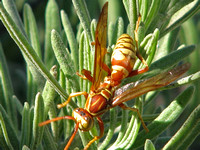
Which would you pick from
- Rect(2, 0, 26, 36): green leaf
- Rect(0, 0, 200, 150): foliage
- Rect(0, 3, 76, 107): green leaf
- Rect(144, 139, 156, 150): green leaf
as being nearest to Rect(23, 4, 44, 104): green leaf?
Rect(0, 0, 200, 150): foliage

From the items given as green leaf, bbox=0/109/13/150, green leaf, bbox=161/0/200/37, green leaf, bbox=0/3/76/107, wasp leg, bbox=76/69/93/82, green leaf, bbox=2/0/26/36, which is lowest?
green leaf, bbox=0/109/13/150

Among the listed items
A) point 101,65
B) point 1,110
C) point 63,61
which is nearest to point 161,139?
point 101,65

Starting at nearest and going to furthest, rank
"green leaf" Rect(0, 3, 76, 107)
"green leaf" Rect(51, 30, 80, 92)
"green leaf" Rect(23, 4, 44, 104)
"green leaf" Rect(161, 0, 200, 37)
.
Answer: "green leaf" Rect(0, 3, 76, 107) < "green leaf" Rect(51, 30, 80, 92) < "green leaf" Rect(161, 0, 200, 37) < "green leaf" Rect(23, 4, 44, 104)

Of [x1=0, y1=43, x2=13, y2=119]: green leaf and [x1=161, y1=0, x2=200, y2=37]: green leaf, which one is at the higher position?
[x1=161, y1=0, x2=200, y2=37]: green leaf

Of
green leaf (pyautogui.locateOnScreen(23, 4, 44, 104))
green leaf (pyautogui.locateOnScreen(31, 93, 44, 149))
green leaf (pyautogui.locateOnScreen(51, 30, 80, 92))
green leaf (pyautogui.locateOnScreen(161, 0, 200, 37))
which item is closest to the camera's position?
green leaf (pyautogui.locateOnScreen(31, 93, 44, 149))

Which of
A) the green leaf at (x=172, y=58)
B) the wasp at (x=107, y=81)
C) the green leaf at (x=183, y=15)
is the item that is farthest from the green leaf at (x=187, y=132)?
the green leaf at (x=183, y=15)

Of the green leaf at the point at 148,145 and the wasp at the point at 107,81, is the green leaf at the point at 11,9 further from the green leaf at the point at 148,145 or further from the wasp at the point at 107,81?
the green leaf at the point at 148,145

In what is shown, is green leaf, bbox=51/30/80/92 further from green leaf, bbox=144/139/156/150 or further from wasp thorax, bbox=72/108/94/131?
green leaf, bbox=144/139/156/150

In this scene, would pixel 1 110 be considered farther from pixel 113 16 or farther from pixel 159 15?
pixel 113 16
